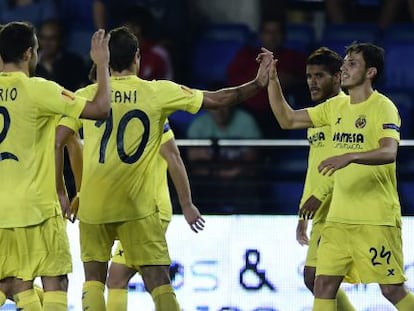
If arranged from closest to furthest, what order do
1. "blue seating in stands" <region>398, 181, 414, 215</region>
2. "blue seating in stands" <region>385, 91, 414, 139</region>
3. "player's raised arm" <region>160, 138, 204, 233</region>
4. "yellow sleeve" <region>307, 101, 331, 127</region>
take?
"yellow sleeve" <region>307, 101, 331, 127</region>
"player's raised arm" <region>160, 138, 204, 233</region>
"blue seating in stands" <region>398, 181, 414, 215</region>
"blue seating in stands" <region>385, 91, 414, 139</region>

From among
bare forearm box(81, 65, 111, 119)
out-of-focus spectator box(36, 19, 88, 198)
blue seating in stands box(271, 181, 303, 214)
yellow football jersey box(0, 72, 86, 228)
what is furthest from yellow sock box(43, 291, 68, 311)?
out-of-focus spectator box(36, 19, 88, 198)

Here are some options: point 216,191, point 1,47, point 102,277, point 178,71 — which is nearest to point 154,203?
point 102,277

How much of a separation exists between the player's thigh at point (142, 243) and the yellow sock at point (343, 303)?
1237mm

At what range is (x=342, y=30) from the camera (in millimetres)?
13414

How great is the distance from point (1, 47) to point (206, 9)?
5316 mm

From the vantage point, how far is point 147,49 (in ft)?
43.0

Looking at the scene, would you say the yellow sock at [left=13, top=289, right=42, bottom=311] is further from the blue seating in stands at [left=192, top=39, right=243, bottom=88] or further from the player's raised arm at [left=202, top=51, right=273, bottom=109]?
the blue seating in stands at [left=192, top=39, right=243, bottom=88]

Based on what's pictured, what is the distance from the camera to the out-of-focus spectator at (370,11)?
44.6 ft

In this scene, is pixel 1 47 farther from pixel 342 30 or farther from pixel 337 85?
pixel 342 30

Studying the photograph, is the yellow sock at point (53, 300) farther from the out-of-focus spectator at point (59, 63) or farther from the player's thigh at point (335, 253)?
the out-of-focus spectator at point (59, 63)

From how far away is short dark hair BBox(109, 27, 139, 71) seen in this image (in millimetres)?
8906

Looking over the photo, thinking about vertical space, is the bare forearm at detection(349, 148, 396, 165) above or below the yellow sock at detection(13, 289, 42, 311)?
above

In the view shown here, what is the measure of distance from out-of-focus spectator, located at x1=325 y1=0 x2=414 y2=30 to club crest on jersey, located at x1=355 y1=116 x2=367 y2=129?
4.59m

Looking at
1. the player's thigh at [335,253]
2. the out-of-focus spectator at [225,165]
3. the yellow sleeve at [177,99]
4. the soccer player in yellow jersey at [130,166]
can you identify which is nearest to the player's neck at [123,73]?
the soccer player in yellow jersey at [130,166]
